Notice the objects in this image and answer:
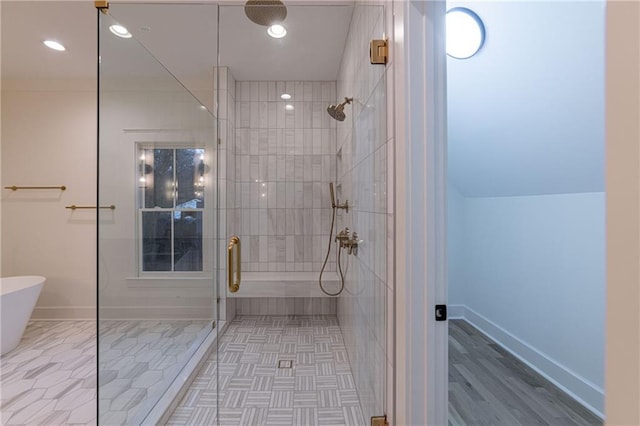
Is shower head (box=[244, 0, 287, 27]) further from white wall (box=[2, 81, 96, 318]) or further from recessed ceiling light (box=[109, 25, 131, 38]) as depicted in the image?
white wall (box=[2, 81, 96, 318])

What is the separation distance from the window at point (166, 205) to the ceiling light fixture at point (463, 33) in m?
2.13

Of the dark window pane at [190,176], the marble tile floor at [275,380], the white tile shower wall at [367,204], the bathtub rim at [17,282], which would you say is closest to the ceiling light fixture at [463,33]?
the white tile shower wall at [367,204]

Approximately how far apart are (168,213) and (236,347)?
1.28m

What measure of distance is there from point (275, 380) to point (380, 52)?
85.9 inches

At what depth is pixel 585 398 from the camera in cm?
173

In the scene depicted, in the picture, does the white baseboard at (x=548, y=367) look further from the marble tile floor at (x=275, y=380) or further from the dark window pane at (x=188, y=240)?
the dark window pane at (x=188, y=240)

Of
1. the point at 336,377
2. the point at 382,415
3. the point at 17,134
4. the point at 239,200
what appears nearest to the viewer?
the point at 382,415

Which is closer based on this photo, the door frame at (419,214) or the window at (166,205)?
the door frame at (419,214)

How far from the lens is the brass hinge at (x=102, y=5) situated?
4.86 feet

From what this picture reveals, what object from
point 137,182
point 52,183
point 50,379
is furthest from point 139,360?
point 52,183

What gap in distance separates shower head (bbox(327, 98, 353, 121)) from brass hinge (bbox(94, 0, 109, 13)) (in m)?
1.55

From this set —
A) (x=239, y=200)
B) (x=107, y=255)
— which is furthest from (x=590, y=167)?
(x=107, y=255)

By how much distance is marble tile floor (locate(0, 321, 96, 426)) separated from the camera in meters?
1.71

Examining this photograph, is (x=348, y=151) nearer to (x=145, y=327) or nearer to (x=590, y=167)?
(x=590, y=167)
